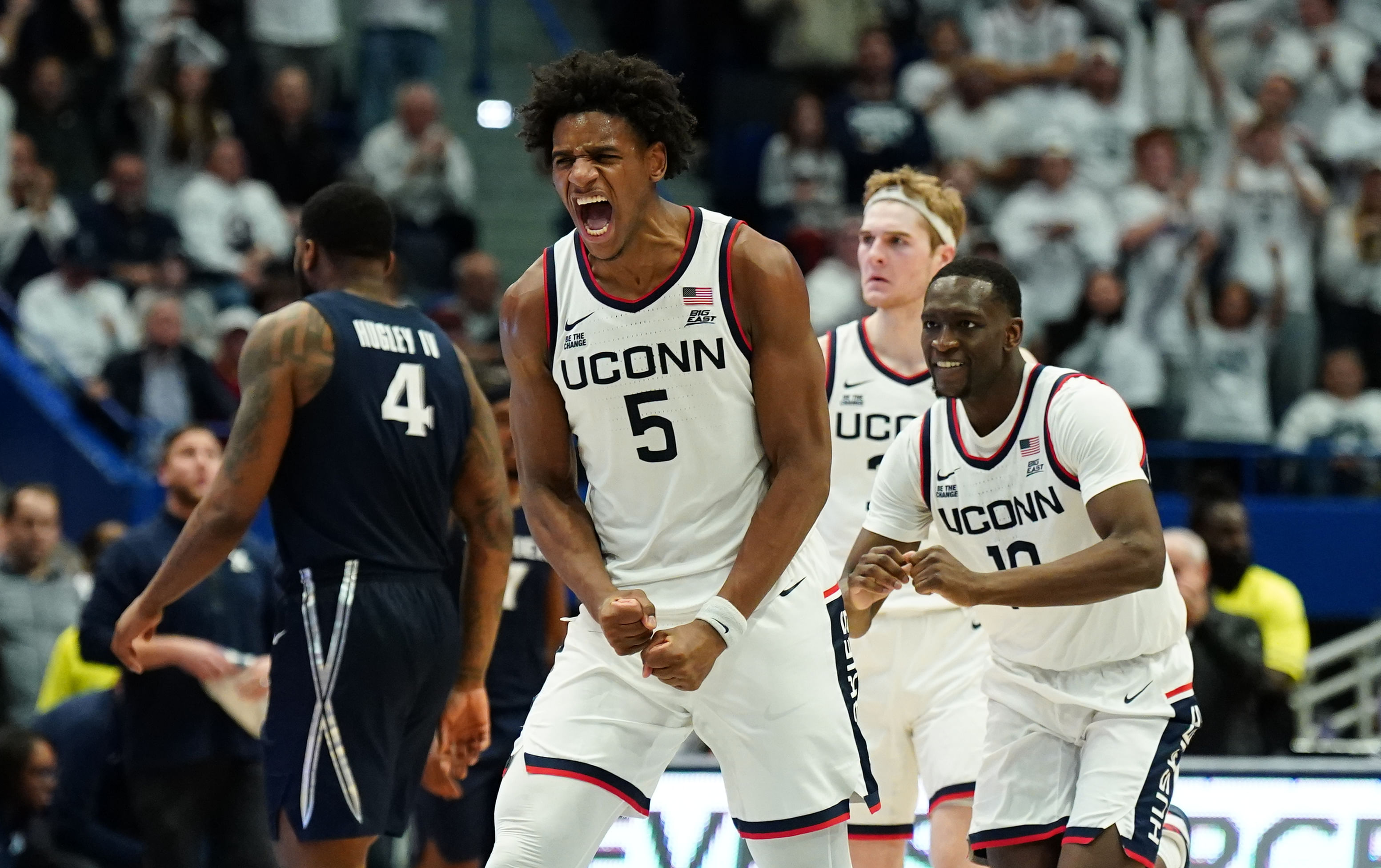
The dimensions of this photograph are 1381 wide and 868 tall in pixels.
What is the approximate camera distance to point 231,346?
37.8 feet

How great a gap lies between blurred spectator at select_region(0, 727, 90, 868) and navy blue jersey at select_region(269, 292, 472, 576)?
3.02m

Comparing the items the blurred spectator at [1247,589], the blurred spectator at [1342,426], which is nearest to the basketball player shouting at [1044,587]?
the blurred spectator at [1247,589]

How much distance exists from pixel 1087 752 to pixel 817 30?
10.6 m

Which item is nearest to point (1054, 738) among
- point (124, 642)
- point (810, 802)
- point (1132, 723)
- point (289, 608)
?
point (1132, 723)

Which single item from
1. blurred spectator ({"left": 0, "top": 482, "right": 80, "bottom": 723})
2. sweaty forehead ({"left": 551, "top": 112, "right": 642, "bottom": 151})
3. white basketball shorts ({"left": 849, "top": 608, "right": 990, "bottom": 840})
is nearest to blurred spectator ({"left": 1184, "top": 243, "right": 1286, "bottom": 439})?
white basketball shorts ({"left": 849, "top": 608, "right": 990, "bottom": 840})

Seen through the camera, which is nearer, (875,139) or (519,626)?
(519,626)

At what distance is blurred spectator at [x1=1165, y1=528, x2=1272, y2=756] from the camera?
846 centimetres

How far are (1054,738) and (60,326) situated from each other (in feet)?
28.5

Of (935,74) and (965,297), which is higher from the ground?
(935,74)

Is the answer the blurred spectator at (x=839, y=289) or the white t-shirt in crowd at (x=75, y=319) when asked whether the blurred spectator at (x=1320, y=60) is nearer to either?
the blurred spectator at (x=839, y=289)

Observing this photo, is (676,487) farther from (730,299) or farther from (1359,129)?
(1359,129)

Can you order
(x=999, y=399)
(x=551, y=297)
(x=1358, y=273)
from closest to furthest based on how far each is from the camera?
(x=551, y=297) < (x=999, y=399) < (x=1358, y=273)

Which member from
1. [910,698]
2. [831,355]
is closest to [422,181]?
[831,355]

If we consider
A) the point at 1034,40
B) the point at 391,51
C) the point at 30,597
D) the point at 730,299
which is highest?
the point at 391,51
